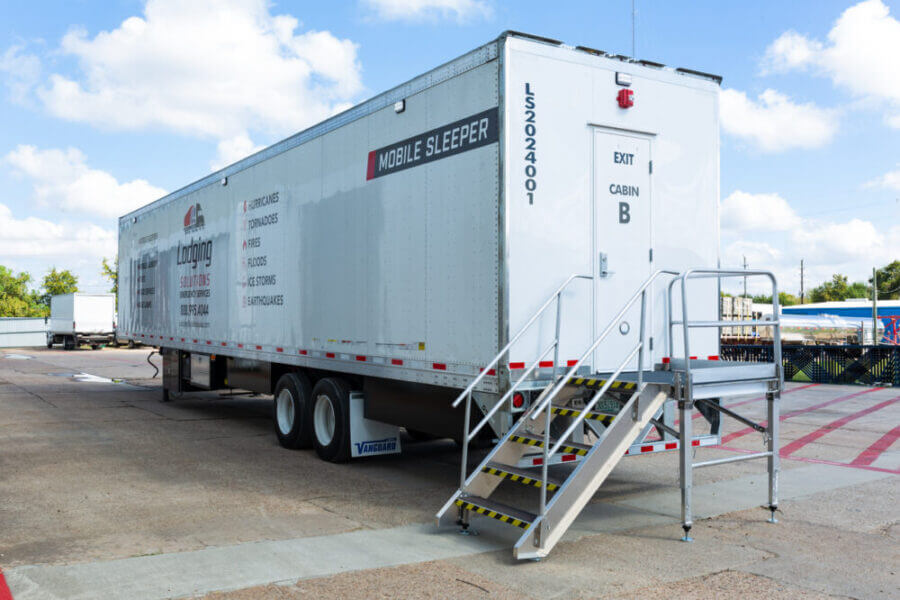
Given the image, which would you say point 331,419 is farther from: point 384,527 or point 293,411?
point 384,527

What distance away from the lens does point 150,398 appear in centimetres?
1716

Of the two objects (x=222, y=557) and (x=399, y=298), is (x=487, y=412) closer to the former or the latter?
(x=399, y=298)

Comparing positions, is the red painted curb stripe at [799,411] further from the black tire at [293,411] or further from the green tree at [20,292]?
the green tree at [20,292]

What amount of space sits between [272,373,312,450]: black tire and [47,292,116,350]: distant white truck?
36.1 meters

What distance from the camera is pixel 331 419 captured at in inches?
379

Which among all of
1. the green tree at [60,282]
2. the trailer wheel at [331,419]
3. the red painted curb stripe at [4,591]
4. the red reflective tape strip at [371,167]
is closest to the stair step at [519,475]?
the trailer wheel at [331,419]

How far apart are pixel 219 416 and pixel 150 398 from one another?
12.6ft

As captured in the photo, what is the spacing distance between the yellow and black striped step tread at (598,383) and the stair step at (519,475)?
0.88m

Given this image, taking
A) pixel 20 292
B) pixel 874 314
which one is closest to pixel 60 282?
pixel 20 292

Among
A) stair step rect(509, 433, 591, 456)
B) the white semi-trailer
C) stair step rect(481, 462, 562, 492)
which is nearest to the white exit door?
the white semi-trailer

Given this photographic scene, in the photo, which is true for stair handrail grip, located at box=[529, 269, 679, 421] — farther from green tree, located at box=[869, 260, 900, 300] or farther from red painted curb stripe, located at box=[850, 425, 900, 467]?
green tree, located at box=[869, 260, 900, 300]

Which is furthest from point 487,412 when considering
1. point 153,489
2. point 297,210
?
point 297,210

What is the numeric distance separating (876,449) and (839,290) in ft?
326

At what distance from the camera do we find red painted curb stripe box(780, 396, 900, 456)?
10810 millimetres
